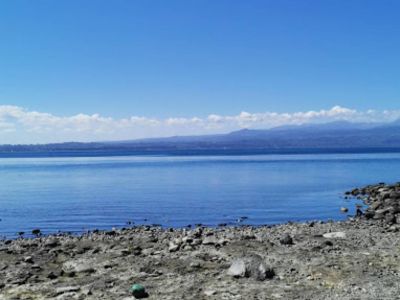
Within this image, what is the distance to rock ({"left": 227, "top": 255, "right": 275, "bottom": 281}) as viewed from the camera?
14688 millimetres

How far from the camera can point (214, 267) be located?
16.4 meters

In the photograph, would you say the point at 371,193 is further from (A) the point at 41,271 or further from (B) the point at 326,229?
(A) the point at 41,271

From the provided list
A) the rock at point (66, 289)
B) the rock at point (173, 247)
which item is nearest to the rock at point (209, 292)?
the rock at point (66, 289)

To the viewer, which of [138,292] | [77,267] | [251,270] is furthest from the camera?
[77,267]

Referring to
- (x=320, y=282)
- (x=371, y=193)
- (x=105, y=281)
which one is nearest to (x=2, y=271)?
(x=105, y=281)

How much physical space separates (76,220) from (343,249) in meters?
22.2

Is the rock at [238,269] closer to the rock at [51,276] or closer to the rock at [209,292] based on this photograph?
the rock at [209,292]

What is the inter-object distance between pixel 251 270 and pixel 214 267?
1.89 meters

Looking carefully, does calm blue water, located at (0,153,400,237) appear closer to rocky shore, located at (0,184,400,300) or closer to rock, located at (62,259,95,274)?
rocky shore, located at (0,184,400,300)

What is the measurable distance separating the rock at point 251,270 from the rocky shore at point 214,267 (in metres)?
0.03

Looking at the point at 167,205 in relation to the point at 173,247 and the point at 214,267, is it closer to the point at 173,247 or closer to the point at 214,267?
the point at 173,247

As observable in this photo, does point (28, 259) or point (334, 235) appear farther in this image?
point (334, 235)

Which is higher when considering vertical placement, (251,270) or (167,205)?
(251,270)

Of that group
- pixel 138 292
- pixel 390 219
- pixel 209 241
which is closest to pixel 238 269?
pixel 138 292
